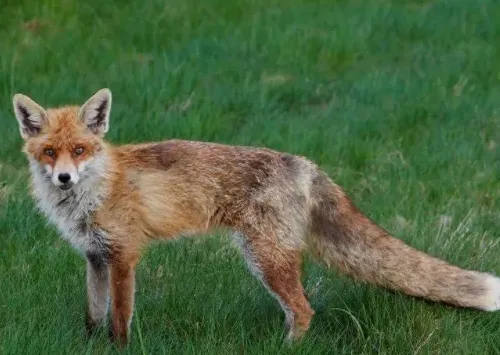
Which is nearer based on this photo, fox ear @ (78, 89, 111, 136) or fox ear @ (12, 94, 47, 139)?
fox ear @ (12, 94, 47, 139)

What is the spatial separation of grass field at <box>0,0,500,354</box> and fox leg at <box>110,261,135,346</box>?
0.39 ft

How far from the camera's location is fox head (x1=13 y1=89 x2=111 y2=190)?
17.0 feet

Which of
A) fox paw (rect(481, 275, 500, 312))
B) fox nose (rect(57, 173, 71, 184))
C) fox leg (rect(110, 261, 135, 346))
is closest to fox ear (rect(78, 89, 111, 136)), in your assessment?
fox nose (rect(57, 173, 71, 184))

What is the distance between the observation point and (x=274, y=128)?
9617 mm

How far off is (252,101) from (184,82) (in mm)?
857

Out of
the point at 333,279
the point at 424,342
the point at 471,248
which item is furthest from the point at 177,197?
the point at 471,248

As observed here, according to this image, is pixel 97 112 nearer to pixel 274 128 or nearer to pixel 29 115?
pixel 29 115

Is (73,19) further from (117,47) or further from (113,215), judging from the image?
(113,215)

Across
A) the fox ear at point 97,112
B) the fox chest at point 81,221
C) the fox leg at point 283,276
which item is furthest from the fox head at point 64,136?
the fox leg at point 283,276

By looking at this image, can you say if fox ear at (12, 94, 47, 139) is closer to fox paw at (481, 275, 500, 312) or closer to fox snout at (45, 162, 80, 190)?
fox snout at (45, 162, 80, 190)

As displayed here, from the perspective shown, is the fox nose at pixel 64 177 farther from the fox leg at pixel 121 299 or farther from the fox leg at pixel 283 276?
the fox leg at pixel 283 276

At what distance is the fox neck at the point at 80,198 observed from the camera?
5.40 m

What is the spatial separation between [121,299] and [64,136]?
966 mm

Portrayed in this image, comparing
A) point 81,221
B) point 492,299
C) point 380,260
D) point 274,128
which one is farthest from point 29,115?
point 274,128
